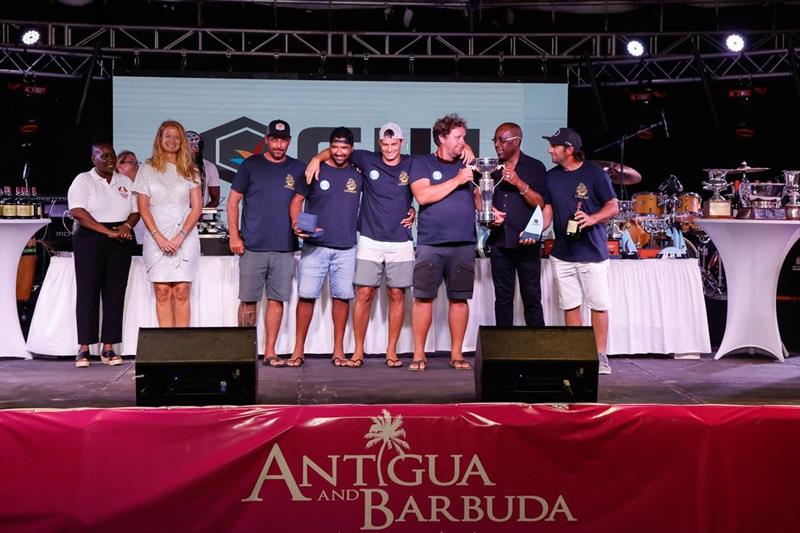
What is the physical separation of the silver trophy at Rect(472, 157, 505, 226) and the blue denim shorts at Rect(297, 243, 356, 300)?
3.39 ft

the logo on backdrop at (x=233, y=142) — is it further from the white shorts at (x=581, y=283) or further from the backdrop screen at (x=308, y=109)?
the white shorts at (x=581, y=283)

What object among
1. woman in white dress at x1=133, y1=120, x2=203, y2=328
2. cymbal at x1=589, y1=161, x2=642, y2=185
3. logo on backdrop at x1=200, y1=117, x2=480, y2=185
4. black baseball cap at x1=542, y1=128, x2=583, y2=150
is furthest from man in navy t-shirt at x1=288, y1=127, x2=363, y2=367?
cymbal at x1=589, y1=161, x2=642, y2=185

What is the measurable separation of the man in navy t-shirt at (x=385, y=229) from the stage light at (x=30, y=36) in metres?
6.14

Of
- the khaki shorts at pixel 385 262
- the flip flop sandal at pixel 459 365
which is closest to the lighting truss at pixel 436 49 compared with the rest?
the khaki shorts at pixel 385 262

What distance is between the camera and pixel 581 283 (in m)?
6.16

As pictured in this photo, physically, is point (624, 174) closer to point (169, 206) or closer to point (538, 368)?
point (169, 206)

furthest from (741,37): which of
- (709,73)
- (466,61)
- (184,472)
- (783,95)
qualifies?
(184,472)

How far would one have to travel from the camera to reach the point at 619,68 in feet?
42.4

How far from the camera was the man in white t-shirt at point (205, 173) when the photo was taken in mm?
7059

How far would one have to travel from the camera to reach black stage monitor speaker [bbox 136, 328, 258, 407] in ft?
14.0

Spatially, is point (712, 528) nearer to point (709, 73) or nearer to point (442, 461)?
point (442, 461)

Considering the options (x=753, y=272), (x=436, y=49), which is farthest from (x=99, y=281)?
(x=436, y=49)

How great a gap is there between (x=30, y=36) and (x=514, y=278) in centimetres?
738

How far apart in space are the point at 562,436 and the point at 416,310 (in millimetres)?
2562
